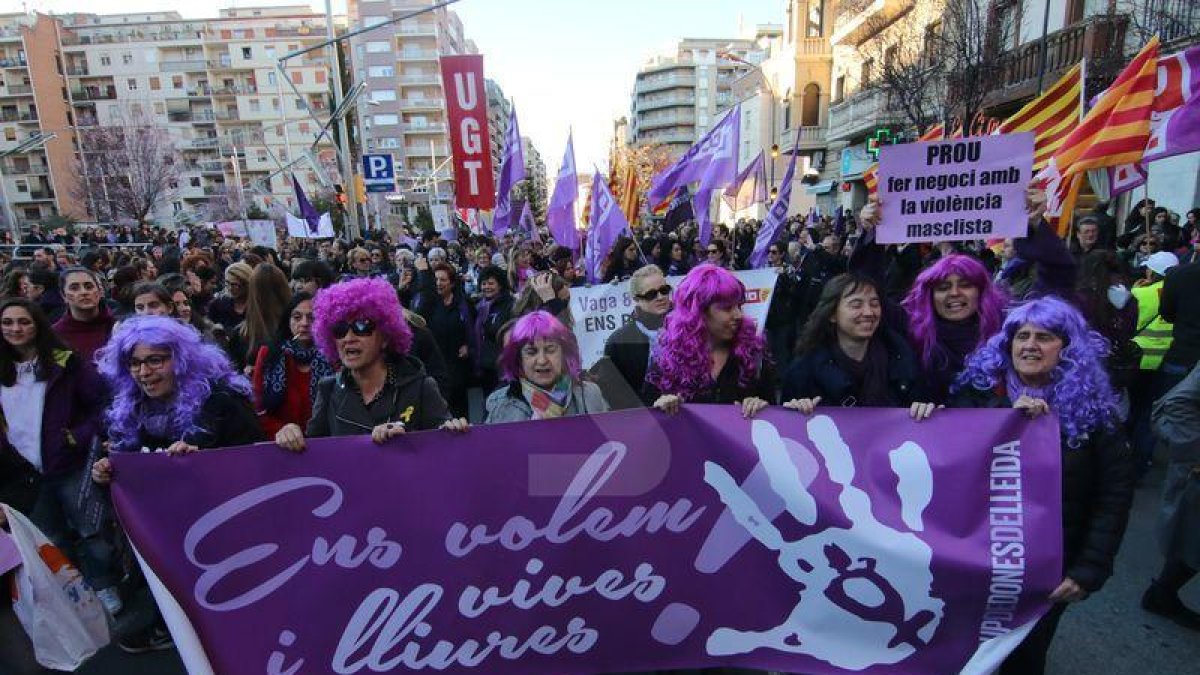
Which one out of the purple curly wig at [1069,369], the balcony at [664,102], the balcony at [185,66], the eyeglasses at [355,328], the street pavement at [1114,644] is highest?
the balcony at [185,66]

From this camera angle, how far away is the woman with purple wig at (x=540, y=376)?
282 centimetres

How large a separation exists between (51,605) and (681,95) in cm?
10803

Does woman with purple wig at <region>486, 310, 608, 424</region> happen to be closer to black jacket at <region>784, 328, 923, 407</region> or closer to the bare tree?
black jacket at <region>784, 328, 923, 407</region>

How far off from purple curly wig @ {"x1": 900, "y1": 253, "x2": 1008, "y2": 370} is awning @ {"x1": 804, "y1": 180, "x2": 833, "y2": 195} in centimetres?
3365

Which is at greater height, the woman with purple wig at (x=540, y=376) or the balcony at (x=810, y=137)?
the balcony at (x=810, y=137)

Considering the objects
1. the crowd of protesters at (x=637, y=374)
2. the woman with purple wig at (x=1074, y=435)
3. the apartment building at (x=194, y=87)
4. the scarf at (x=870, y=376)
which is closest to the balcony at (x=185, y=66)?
the apartment building at (x=194, y=87)

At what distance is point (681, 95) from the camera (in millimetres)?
102250

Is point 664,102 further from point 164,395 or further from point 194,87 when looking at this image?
point 164,395

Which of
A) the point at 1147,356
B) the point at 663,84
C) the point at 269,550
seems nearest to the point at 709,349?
the point at 269,550

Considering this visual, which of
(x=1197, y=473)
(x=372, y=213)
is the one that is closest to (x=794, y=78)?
(x=372, y=213)

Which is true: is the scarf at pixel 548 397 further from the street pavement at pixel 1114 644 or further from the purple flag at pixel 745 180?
the purple flag at pixel 745 180

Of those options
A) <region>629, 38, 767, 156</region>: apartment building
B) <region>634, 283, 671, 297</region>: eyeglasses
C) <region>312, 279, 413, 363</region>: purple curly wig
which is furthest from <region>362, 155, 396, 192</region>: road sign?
<region>629, 38, 767, 156</region>: apartment building

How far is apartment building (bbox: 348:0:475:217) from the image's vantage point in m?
81.2

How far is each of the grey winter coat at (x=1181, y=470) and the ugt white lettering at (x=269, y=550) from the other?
10.8ft
